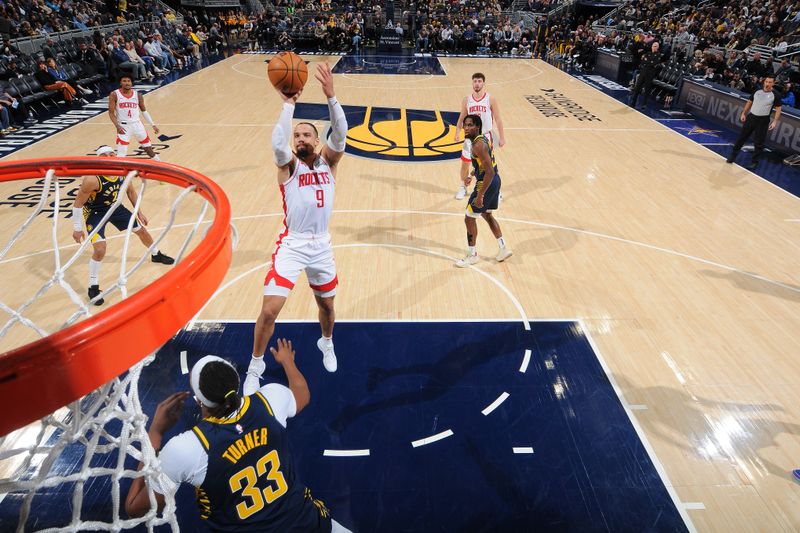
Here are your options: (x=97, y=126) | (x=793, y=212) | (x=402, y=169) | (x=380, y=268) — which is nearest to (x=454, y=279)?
(x=380, y=268)

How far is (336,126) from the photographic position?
3.75 meters

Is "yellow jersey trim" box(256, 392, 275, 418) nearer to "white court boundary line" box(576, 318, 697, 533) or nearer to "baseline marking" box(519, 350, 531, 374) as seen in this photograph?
"baseline marking" box(519, 350, 531, 374)

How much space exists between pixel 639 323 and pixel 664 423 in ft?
4.67

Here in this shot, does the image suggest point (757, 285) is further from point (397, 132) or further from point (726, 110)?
point (726, 110)

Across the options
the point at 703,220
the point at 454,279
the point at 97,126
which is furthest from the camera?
the point at 97,126

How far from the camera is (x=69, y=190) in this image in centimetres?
789

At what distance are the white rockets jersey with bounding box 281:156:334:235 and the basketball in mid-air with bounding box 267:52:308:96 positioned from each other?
1.83ft

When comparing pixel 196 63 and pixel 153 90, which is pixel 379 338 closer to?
pixel 153 90

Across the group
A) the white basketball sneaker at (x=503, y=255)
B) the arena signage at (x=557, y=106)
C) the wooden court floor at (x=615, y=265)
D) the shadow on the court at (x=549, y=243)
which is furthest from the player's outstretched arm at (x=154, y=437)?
the arena signage at (x=557, y=106)

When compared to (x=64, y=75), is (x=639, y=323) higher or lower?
lower

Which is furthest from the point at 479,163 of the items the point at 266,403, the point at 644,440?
the point at 266,403

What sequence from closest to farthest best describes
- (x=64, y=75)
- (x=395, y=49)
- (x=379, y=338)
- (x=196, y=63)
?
(x=379, y=338) < (x=64, y=75) < (x=196, y=63) < (x=395, y=49)

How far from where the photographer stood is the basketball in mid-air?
146 inches

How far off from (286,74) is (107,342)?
280cm
